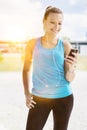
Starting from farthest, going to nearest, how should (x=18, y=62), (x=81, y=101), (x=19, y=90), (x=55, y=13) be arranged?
(x=18, y=62) < (x=19, y=90) < (x=81, y=101) < (x=55, y=13)

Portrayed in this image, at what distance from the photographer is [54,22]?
5.10 feet

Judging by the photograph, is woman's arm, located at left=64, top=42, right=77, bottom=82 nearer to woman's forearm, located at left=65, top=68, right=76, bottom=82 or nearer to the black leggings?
woman's forearm, located at left=65, top=68, right=76, bottom=82

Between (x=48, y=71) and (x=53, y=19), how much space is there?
231 millimetres

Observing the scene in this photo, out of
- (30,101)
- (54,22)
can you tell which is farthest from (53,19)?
(30,101)

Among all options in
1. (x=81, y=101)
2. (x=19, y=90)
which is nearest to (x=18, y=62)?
(x=19, y=90)

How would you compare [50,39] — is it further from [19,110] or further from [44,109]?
[19,110]

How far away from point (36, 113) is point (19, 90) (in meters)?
3.28

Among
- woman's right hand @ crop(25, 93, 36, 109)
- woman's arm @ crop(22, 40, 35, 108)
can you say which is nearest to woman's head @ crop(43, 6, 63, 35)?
woman's arm @ crop(22, 40, 35, 108)

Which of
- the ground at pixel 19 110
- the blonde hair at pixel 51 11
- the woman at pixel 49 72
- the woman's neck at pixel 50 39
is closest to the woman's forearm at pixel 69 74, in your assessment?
the woman at pixel 49 72

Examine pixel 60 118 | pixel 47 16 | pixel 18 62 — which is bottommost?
pixel 18 62

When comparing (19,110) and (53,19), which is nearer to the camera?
(53,19)

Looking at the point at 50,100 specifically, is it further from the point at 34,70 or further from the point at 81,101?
the point at 81,101

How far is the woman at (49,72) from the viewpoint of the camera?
1562mm

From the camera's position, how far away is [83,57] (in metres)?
10.8
